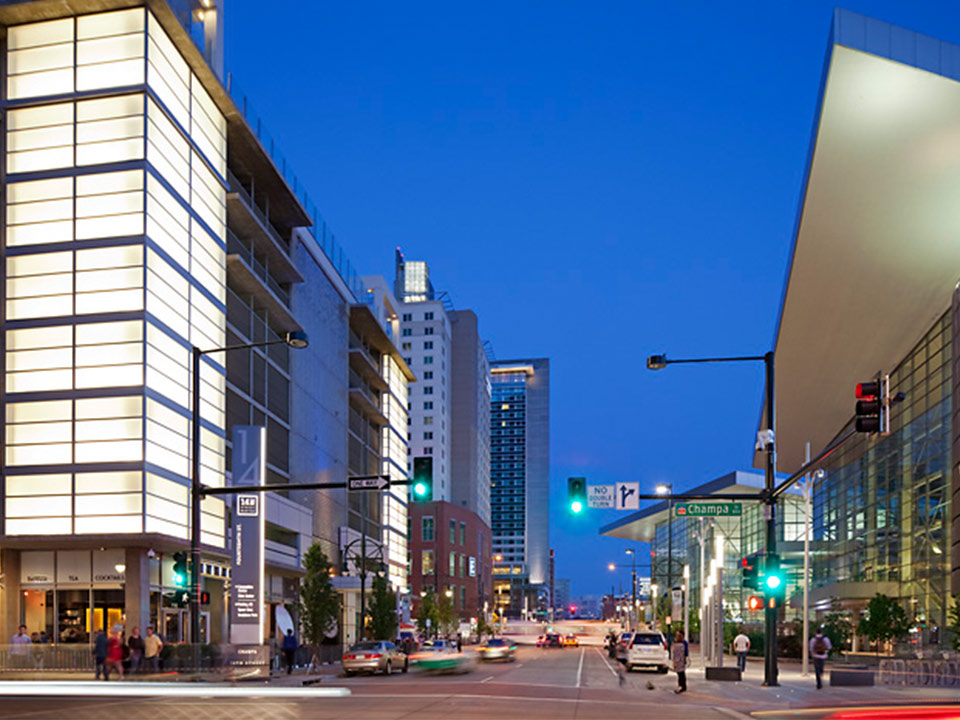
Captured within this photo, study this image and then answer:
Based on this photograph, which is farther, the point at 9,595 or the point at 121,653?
the point at 9,595

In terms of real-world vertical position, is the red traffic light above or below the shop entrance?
above

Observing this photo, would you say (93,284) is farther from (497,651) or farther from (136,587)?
(497,651)

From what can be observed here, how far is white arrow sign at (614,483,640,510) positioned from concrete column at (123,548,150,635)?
22.6m

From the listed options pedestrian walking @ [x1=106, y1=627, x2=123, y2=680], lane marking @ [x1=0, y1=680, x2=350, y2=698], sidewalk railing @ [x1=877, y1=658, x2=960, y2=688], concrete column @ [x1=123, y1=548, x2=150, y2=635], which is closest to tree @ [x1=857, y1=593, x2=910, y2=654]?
sidewalk railing @ [x1=877, y1=658, x2=960, y2=688]

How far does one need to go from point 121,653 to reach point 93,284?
1949 centimetres

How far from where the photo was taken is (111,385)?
48312 millimetres

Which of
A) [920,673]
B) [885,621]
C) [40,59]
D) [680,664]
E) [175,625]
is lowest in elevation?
[885,621]

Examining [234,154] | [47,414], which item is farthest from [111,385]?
[234,154]

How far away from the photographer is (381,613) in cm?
7412

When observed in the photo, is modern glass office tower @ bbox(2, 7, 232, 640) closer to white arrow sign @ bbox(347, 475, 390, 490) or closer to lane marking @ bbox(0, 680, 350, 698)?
white arrow sign @ bbox(347, 475, 390, 490)

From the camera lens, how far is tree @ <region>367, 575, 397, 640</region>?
73688 mm

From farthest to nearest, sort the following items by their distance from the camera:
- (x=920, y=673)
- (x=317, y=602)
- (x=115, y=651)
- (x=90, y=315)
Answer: (x=317, y=602) → (x=90, y=315) → (x=920, y=673) → (x=115, y=651)

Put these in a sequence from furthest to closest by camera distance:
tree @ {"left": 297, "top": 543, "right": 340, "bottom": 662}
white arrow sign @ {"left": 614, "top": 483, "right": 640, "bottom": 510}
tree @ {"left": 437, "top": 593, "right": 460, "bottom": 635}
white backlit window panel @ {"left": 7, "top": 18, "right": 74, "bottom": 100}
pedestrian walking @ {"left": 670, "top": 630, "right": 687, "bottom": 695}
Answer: tree @ {"left": 437, "top": 593, "right": 460, "bottom": 635}, tree @ {"left": 297, "top": 543, "right": 340, "bottom": 662}, white backlit window panel @ {"left": 7, "top": 18, "right": 74, "bottom": 100}, white arrow sign @ {"left": 614, "top": 483, "right": 640, "bottom": 510}, pedestrian walking @ {"left": 670, "top": 630, "right": 687, "bottom": 695}

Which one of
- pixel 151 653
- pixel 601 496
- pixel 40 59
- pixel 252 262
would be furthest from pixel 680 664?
pixel 252 262
